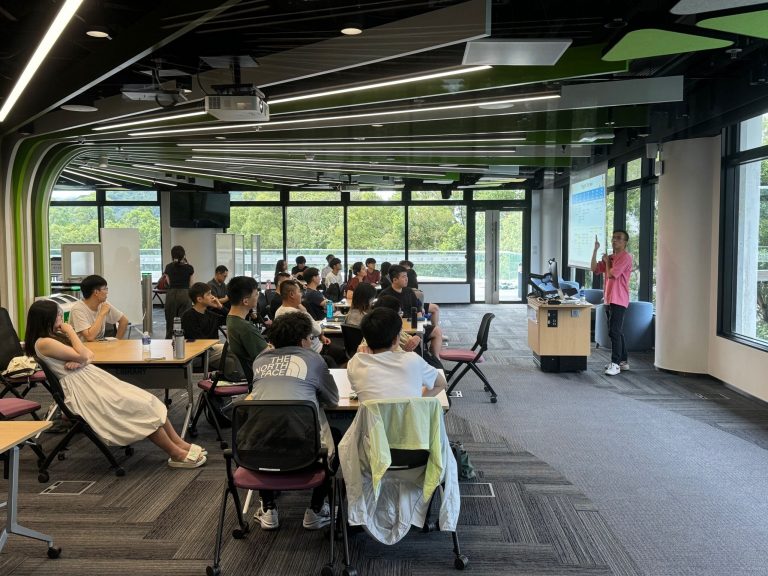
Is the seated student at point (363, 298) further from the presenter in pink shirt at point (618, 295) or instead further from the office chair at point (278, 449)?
the presenter in pink shirt at point (618, 295)

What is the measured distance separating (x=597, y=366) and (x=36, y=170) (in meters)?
8.37

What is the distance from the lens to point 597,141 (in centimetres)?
925

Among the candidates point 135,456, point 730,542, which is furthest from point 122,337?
point 730,542

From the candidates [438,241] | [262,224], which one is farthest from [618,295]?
[262,224]

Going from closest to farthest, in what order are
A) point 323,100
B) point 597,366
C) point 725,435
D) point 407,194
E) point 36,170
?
point 725,435 → point 323,100 → point 597,366 → point 36,170 → point 407,194

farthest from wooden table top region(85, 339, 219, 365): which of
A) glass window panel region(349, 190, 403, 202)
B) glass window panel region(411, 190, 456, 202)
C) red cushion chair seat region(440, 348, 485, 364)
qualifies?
glass window panel region(411, 190, 456, 202)

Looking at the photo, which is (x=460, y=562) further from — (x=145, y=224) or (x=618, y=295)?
(x=145, y=224)

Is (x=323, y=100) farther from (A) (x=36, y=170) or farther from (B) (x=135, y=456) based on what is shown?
(A) (x=36, y=170)

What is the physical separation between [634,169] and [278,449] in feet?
28.6

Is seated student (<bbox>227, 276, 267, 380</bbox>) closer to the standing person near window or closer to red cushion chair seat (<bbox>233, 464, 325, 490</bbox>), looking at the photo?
red cushion chair seat (<bbox>233, 464, 325, 490</bbox>)

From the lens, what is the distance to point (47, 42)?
4066 millimetres

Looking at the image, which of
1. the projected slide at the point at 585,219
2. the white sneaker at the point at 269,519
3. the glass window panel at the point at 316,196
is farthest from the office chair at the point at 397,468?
the glass window panel at the point at 316,196

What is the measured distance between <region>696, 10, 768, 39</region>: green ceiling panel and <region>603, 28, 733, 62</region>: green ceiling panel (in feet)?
0.57

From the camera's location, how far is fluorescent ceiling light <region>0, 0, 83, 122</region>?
342 centimetres
